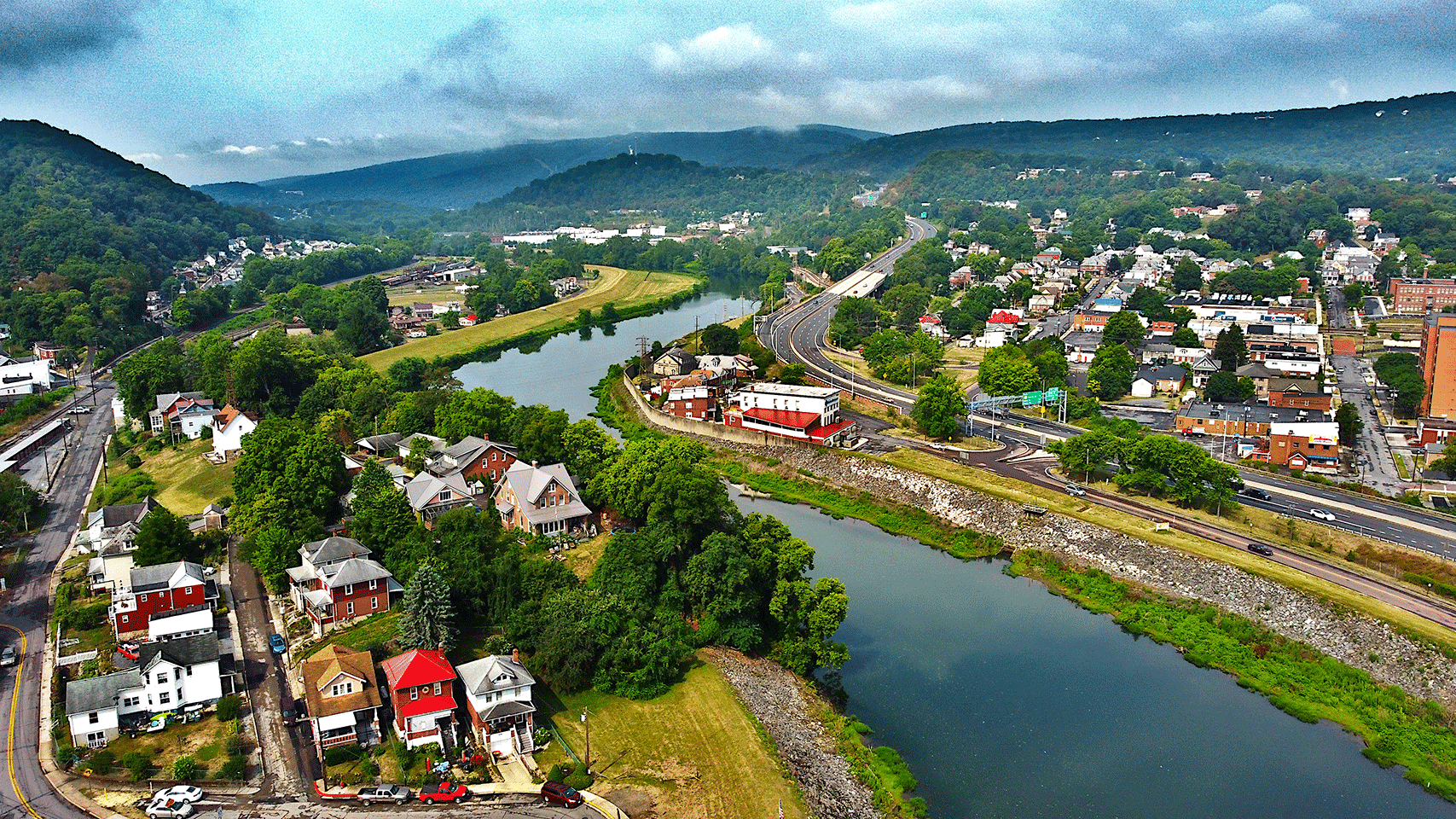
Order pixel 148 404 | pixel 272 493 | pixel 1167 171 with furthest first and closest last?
pixel 1167 171
pixel 148 404
pixel 272 493

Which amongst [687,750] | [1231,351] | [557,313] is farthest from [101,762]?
[557,313]

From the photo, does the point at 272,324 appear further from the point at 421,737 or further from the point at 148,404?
the point at 421,737

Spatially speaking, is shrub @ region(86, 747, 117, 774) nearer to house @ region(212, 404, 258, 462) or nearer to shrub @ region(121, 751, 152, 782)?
shrub @ region(121, 751, 152, 782)

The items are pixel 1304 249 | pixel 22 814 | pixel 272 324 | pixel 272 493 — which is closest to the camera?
pixel 22 814

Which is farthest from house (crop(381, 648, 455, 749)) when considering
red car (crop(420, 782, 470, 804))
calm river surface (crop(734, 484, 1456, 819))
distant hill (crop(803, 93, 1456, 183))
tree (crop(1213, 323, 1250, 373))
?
distant hill (crop(803, 93, 1456, 183))

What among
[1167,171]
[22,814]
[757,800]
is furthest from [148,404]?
[1167,171]

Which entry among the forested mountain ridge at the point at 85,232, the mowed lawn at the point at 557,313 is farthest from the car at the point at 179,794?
the forested mountain ridge at the point at 85,232
